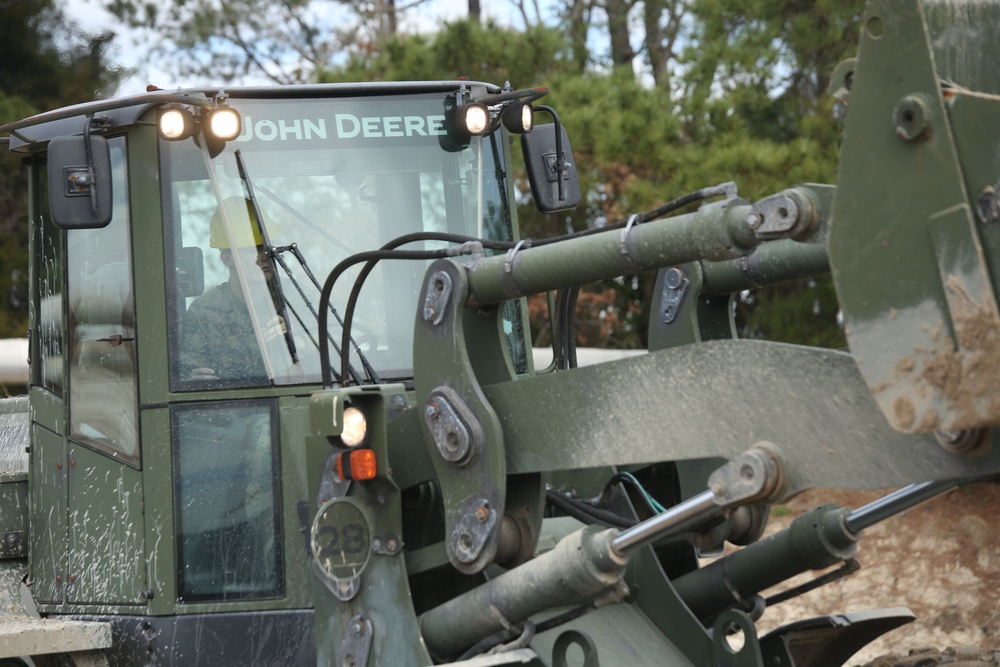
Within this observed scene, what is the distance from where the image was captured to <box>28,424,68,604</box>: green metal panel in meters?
4.90

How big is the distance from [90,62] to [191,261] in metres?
15.3

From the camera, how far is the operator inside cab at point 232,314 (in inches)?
179

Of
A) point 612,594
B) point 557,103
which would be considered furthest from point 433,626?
point 557,103

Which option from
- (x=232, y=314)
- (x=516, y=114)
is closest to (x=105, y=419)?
(x=232, y=314)

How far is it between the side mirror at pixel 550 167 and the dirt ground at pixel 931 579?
13.0ft

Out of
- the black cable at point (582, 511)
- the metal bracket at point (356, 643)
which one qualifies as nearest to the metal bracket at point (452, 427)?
the metal bracket at point (356, 643)

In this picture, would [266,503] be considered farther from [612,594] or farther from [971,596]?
[971,596]

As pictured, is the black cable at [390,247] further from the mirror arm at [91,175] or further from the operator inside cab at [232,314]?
the mirror arm at [91,175]

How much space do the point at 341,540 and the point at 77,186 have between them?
1446 mm

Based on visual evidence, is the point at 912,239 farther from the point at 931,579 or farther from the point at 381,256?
the point at 931,579

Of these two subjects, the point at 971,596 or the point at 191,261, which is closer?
the point at 191,261

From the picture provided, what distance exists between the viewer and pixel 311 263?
4715 millimetres

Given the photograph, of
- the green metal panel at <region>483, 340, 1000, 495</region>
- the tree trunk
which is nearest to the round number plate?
the green metal panel at <region>483, 340, 1000, 495</region>

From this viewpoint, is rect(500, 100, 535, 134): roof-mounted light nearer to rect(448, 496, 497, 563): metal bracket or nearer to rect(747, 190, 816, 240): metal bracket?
rect(448, 496, 497, 563): metal bracket
